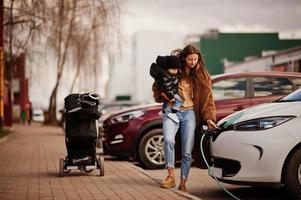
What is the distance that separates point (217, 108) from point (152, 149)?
154 centimetres

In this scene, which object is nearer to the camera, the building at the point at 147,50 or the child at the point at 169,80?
the child at the point at 169,80

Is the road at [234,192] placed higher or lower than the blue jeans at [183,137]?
lower

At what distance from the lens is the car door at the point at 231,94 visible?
11703 millimetres

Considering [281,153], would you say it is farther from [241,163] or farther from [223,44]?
[223,44]

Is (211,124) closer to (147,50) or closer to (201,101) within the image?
(201,101)

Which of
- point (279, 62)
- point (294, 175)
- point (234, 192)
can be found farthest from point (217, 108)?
point (279, 62)

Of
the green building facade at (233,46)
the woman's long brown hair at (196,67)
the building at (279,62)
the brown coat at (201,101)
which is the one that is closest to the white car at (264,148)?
the brown coat at (201,101)

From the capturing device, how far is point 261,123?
302 inches

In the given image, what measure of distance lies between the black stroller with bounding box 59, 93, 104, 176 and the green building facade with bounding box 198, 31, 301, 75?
252 ft

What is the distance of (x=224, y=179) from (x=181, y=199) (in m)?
0.85

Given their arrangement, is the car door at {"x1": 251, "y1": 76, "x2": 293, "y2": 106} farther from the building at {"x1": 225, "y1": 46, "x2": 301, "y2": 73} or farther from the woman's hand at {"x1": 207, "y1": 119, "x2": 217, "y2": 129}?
the building at {"x1": 225, "y1": 46, "x2": 301, "y2": 73}

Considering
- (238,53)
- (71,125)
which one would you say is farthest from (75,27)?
(238,53)

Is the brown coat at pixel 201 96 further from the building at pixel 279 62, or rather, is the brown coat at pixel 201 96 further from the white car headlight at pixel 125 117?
the building at pixel 279 62

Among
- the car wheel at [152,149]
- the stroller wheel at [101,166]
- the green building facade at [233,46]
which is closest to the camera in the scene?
the stroller wheel at [101,166]
